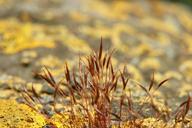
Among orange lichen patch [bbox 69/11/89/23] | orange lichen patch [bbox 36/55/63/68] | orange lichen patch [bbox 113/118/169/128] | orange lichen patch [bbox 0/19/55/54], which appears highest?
orange lichen patch [bbox 69/11/89/23]

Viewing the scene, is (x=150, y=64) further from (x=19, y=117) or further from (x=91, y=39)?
(x=19, y=117)

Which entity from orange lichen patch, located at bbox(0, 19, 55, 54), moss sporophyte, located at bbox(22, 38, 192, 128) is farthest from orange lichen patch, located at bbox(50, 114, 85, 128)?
orange lichen patch, located at bbox(0, 19, 55, 54)

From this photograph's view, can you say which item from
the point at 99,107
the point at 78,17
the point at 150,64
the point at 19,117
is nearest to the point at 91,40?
the point at 78,17

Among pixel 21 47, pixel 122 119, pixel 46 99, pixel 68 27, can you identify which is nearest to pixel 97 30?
pixel 68 27

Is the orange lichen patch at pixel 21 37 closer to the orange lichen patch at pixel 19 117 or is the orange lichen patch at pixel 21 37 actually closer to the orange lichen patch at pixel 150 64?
the orange lichen patch at pixel 150 64

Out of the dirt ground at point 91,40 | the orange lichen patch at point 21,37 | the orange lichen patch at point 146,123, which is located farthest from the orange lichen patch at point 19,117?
the orange lichen patch at point 21,37

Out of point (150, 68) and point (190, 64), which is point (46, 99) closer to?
point (150, 68)

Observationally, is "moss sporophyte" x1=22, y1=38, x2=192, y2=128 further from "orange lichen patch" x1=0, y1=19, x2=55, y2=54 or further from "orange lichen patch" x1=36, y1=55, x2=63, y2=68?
"orange lichen patch" x1=0, y1=19, x2=55, y2=54
